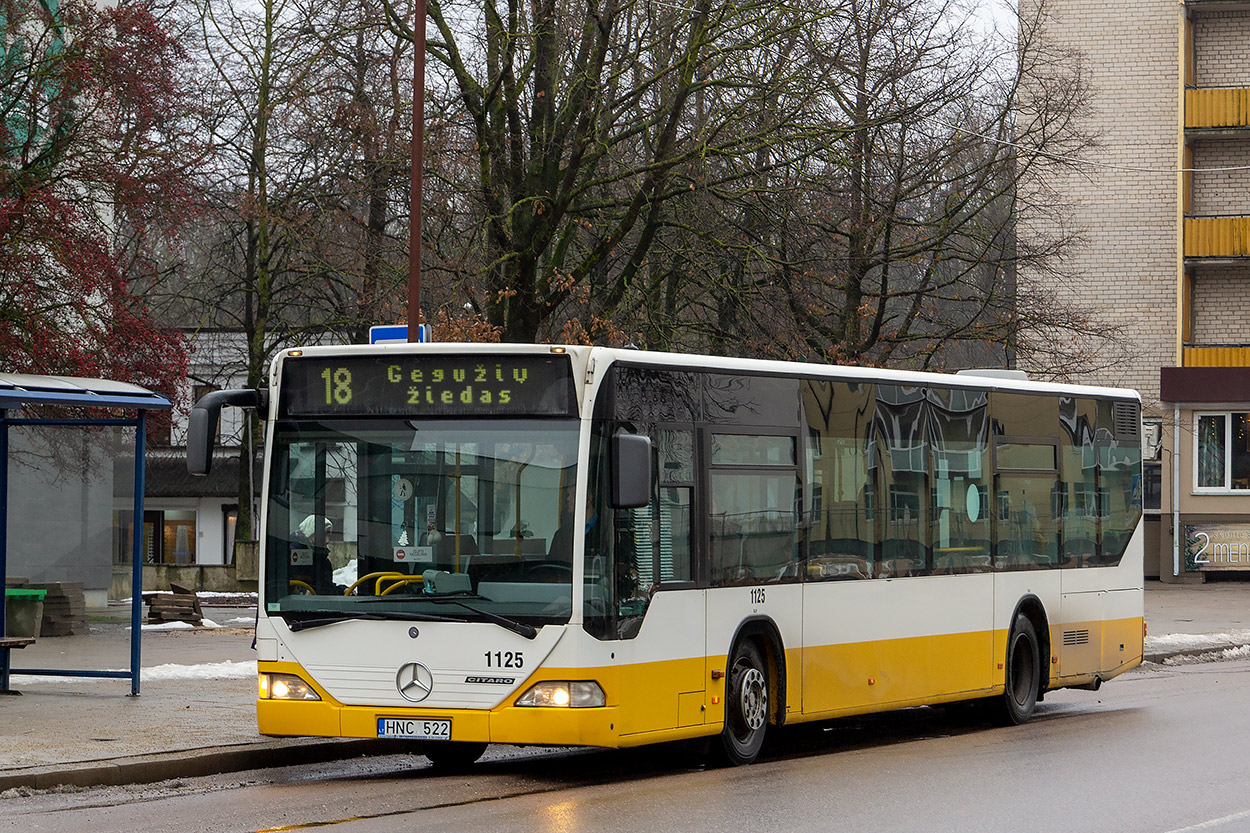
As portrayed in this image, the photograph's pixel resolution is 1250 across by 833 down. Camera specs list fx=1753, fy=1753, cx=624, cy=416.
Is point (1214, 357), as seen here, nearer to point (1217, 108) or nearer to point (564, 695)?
point (1217, 108)

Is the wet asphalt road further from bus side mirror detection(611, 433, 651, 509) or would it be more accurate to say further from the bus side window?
bus side mirror detection(611, 433, 651, 509)

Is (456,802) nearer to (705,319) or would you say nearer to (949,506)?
(949,506)

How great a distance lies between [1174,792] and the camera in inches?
428

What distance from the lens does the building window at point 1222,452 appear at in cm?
4438

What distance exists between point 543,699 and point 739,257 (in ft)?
58.2

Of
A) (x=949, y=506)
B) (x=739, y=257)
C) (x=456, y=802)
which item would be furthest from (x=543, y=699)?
(x=739, y=257)

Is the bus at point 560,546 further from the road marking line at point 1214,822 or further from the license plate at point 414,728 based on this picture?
the road marking line at point 1214,822

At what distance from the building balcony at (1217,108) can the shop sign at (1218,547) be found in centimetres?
1047

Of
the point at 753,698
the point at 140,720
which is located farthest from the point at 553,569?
the point at 140,720

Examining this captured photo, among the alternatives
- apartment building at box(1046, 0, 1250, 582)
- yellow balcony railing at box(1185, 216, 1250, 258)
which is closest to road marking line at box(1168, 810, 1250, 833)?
apartment building at box(1046, 0, 1250, 582)

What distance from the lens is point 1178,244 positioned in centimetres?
4547

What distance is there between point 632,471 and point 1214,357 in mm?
37421

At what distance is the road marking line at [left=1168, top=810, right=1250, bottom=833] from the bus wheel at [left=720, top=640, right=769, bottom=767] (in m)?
3.45

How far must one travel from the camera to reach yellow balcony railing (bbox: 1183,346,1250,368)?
146 ft
